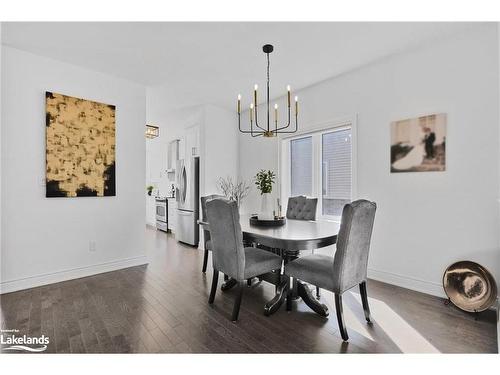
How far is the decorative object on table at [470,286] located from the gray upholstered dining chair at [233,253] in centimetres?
155

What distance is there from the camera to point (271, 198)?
8.96ft

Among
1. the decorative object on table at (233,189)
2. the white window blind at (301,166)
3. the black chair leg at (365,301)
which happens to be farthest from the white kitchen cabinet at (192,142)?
the black chair leg at (365,301)

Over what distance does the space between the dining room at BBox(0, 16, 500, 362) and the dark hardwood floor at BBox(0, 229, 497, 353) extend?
2cm

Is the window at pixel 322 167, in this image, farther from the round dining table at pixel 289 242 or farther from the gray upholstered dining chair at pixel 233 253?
the gray upholstered dining chair at pixel 233 253

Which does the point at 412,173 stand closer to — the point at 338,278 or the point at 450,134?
the point at 450,134

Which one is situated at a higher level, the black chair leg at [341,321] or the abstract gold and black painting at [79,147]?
the abstract gold and black painting at [79,147]

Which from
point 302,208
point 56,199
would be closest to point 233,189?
point 302,208

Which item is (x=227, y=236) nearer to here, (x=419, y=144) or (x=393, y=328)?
(x=393, y=328)

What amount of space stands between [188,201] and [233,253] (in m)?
3.00

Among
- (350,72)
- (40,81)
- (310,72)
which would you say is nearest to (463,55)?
(350,72)

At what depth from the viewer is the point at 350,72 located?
3.40 metres

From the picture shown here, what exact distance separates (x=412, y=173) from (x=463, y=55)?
119 centimetres

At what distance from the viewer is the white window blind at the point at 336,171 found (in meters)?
3.62
